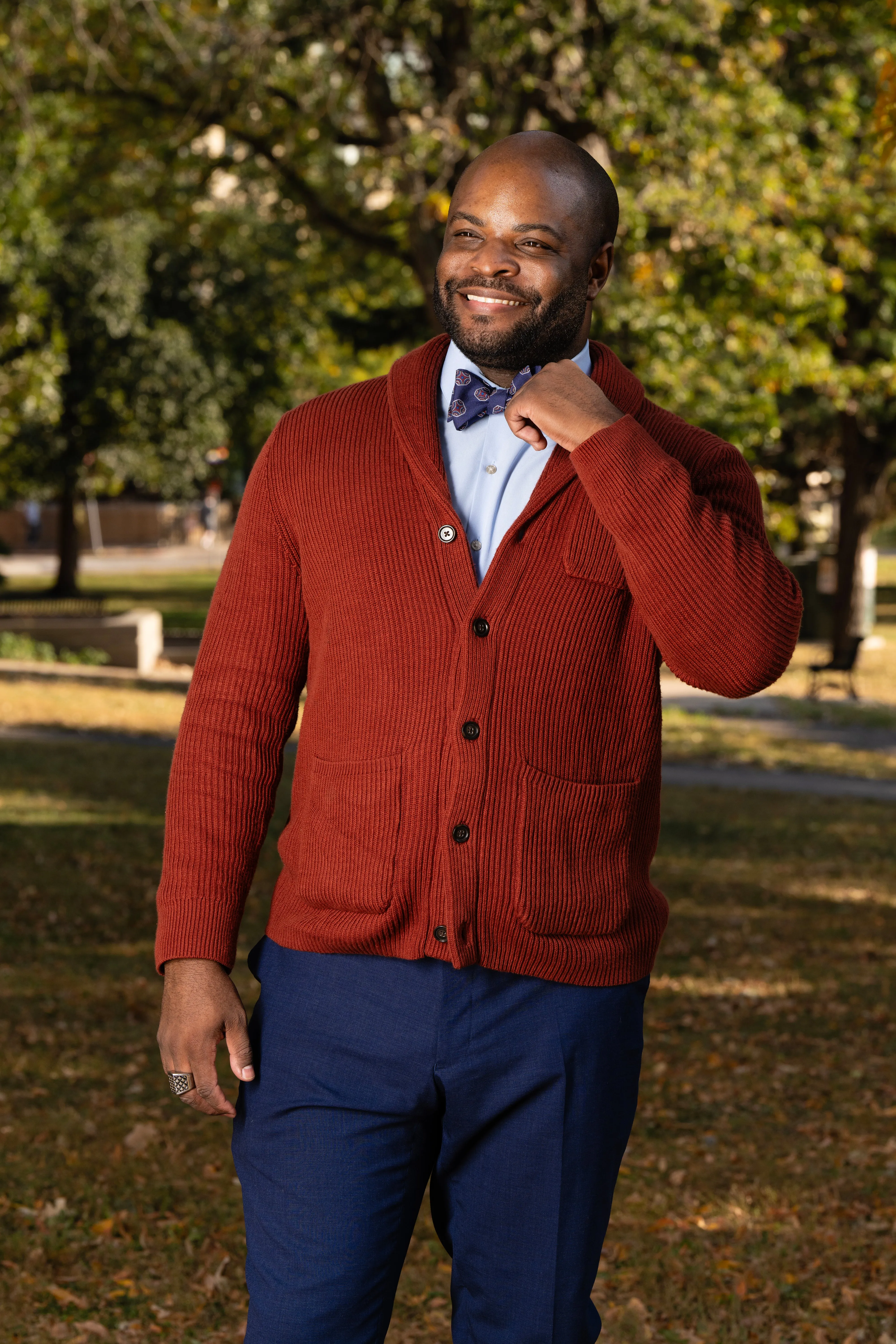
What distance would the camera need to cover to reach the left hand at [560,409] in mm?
2170

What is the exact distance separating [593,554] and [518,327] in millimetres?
357

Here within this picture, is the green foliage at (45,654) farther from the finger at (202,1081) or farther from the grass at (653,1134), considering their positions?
the finger at (202,1081)

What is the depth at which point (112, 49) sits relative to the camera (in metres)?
13.2

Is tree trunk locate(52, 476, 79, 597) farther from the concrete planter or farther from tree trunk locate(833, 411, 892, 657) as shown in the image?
tree trunk locate(833, 411, 892, 657)

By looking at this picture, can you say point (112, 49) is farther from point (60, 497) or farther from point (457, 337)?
point (60, 497)

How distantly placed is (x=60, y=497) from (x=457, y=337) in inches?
1163

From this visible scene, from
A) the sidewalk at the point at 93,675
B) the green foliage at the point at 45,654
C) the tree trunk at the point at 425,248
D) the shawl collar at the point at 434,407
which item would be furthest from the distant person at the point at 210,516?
the shawl collar at the point at 434,407

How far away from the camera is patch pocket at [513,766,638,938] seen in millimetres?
2191

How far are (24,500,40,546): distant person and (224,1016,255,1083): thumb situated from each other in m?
53.3

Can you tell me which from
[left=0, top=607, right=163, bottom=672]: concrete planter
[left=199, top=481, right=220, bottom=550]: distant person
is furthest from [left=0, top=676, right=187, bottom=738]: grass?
[left=199, top=481, right=220, bottom=550]: distant person

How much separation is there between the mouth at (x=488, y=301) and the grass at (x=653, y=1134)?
9.28 feet

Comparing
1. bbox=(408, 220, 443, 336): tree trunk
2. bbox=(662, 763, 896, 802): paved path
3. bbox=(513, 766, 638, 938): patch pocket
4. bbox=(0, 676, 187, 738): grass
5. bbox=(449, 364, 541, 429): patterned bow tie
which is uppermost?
bbox=(408, 220, 443, 336): tree trunk

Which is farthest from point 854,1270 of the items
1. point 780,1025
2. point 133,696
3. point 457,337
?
point 133,696

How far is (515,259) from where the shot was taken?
225 cm
